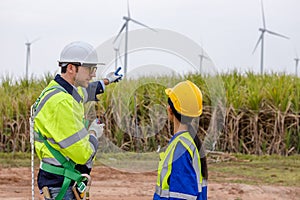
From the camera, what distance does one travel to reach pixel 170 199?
4055 mm

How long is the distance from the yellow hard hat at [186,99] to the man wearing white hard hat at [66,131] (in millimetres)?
A: 585

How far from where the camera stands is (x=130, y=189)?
10109 mm

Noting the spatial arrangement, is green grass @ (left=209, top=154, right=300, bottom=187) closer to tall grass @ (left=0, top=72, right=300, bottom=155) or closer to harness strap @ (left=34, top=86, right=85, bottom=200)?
tall grass @ (left=0, top=72, right=300, bottom=155)

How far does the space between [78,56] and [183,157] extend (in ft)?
3.26

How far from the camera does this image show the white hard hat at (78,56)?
4.43 meters

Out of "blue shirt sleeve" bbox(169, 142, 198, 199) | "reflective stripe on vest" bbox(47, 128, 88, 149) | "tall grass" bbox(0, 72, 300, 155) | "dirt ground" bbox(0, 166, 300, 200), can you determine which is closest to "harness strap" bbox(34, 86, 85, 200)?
"reflective stripe on vest" bbox(47, 128, 88, 149)

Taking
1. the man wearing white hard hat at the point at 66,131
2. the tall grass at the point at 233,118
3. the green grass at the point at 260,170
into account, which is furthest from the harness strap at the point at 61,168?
the tall grass at the point at 233,118

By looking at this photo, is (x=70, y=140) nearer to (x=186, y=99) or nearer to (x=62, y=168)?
(x=62, y=168)

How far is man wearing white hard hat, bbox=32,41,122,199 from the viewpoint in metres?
4.16

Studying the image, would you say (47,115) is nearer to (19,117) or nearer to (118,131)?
(118,131)

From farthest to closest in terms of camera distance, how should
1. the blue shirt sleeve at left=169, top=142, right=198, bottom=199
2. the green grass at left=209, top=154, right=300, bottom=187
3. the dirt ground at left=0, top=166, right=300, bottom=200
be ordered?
1. the green grass at left=209, top=154, right=300, bottom=187
2. the dirt ground at left=0, top=166, right=300, bottom=200
3. the blue shirt sleeve at left=169, top=142, right=198, bottom=199

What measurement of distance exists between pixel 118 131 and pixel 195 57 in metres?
9.37

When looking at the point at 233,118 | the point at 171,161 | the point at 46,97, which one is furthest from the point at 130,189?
the point at 171,161

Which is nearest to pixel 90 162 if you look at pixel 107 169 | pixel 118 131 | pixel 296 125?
pixel 107 169
